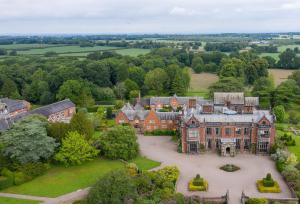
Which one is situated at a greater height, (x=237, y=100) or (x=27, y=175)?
(x=237, y=100)

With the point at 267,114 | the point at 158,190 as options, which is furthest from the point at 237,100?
the point at 158,190

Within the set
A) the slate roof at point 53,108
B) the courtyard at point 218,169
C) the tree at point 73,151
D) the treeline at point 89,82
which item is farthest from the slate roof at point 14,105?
the courtyard at point 218,169

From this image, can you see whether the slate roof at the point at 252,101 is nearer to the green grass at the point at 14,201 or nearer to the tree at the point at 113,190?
the tree at the point at 113,190

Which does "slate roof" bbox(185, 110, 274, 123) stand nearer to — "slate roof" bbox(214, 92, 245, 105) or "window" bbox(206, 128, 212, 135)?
"window" bbox(206, 128, 212, 135)

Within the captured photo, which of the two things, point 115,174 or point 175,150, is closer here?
point 115,174

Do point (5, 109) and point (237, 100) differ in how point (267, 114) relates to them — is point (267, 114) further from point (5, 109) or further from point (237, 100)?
point (5, 109)

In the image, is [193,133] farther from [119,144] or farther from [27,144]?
[27,144]

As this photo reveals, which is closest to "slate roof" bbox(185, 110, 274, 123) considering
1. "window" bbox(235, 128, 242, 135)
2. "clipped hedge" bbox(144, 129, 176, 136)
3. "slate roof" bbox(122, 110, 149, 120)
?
"window" bbox(235, 128, 242, 135)

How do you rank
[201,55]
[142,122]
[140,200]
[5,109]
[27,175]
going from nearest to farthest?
[140,200]
[27,175]
[142,122]
[5,109]
[201,55]
